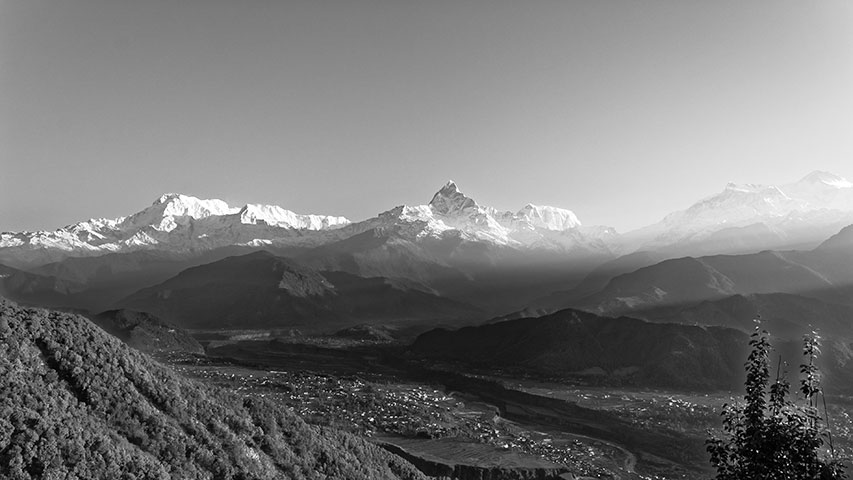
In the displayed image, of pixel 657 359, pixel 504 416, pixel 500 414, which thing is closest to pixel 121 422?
pixel 504 416

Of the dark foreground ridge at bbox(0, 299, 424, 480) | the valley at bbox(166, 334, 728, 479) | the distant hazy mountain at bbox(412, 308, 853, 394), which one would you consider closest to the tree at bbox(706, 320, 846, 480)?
the dark foreground ridge at bbox(0, 299, 424, 480)

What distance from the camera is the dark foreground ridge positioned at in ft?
124

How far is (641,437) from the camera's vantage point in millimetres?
113375

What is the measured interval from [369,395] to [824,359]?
12188 cm

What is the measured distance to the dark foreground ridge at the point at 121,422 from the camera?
1492 inches

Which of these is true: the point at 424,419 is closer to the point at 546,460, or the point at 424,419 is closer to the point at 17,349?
the point at 546,460

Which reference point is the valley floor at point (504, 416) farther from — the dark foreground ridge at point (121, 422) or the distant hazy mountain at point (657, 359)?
the dark foreground ridge at point (121, 422)

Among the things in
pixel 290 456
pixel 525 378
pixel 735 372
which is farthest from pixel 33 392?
pixel 735 372

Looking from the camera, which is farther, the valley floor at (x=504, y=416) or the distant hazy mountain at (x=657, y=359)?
the distant hazy mountain at (x=657, y=359)

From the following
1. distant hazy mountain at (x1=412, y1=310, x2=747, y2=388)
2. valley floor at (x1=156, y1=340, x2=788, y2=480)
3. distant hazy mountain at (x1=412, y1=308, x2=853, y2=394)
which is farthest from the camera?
distant hazy mountain at (x1=412, y1=310, x2=747, y2=388)

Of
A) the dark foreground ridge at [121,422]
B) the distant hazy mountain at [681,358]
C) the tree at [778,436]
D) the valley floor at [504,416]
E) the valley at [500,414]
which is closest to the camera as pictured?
the tree at [778,436]

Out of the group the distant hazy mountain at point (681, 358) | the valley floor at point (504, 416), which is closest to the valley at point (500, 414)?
the valley floor at point (504, 416)

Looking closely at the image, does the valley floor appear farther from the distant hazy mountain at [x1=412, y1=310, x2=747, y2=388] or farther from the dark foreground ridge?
the dark foreground ridge

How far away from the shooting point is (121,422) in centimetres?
4422
